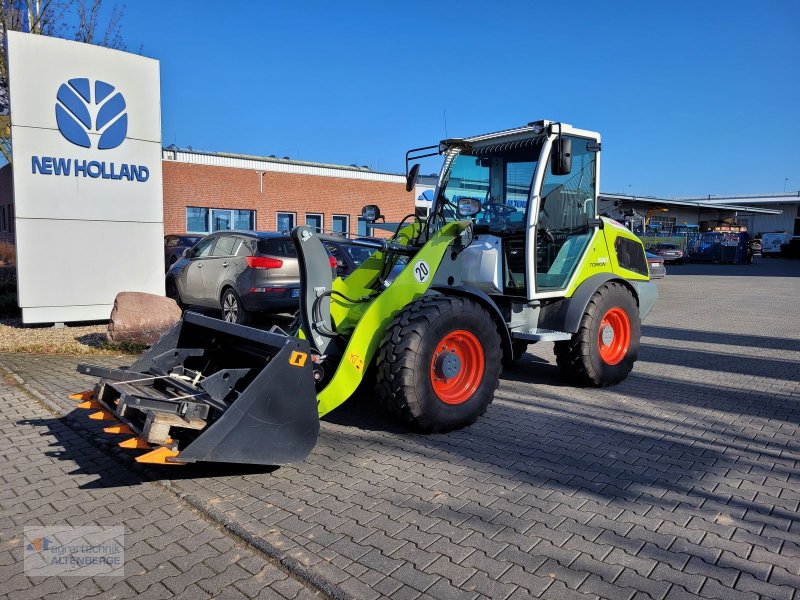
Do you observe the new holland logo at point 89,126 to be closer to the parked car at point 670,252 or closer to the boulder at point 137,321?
the boulder at point 137,321

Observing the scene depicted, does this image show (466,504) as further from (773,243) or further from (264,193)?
(773,243)

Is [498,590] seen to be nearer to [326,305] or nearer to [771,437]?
[326,305]

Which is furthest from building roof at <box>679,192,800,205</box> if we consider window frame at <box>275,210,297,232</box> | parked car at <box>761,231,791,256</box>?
window frame at <box>275,210,297,232</box>

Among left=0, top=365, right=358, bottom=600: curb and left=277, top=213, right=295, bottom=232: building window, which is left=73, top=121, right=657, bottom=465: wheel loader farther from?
left=277, top=213, right=295, bottom=232: building window

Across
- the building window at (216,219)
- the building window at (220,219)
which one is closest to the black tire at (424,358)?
the building window at (216,219)

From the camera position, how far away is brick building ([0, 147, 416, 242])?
27.0 metres

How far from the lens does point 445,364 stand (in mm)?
4863

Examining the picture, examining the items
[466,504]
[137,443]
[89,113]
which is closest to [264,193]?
[89,113]

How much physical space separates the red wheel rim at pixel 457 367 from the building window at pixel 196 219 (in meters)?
24.4

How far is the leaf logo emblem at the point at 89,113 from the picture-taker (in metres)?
9.54

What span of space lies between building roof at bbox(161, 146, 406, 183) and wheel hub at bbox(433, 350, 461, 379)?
80.5ft

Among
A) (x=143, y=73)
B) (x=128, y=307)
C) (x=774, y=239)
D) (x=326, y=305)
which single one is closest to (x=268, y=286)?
(x=128, y=307)

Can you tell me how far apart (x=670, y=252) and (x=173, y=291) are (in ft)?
107

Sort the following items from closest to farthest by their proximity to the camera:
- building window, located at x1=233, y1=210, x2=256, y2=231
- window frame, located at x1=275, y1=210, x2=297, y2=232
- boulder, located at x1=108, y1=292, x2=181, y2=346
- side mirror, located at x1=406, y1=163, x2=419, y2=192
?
side mirror, located at x1=406, y1=163, x2=419, y2=192 < boulder, located at x1=108, y1=292, x2=181, y2=346 < building window, located at x1=233, y1=210, x2=256, y2=231 < window frame, located at x1=275, y1=210, x2=297, y2=232
